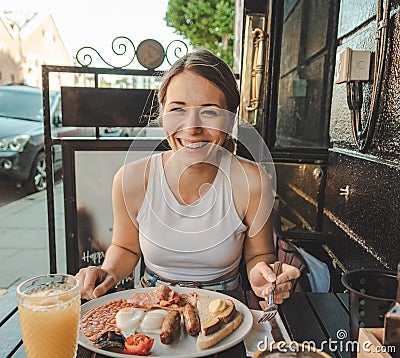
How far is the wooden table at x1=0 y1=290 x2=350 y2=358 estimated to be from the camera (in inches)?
34.9

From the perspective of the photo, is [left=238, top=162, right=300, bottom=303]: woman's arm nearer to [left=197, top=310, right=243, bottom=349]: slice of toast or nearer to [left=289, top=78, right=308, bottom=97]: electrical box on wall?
[left=197, top=310, right=243, bottom=349]: slice of toast

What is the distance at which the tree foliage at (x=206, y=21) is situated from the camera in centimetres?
807

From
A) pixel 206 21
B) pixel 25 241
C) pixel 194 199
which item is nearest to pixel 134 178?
pixel 194 199

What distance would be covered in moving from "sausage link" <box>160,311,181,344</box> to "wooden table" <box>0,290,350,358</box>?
0.11m

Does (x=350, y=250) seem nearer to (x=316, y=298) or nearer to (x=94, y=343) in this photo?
(x=316, y=298)

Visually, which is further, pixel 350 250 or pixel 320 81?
pixel 320 81

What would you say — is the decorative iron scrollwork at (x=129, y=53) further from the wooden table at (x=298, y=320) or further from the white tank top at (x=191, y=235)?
the wooden table at (x=298, y=320)

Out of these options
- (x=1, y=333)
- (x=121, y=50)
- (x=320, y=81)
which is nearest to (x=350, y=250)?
(x=320, y=81)

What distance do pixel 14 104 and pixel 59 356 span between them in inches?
254

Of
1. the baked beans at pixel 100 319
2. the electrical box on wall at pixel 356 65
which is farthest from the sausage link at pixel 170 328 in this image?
the electrical box on wall at pixel 356 65

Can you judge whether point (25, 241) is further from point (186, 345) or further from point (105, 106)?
point (186, 345)

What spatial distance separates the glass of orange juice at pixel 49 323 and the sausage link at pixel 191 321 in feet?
0.83

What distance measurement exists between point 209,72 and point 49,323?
1.02 metres

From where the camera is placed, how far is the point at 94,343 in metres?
0.88
